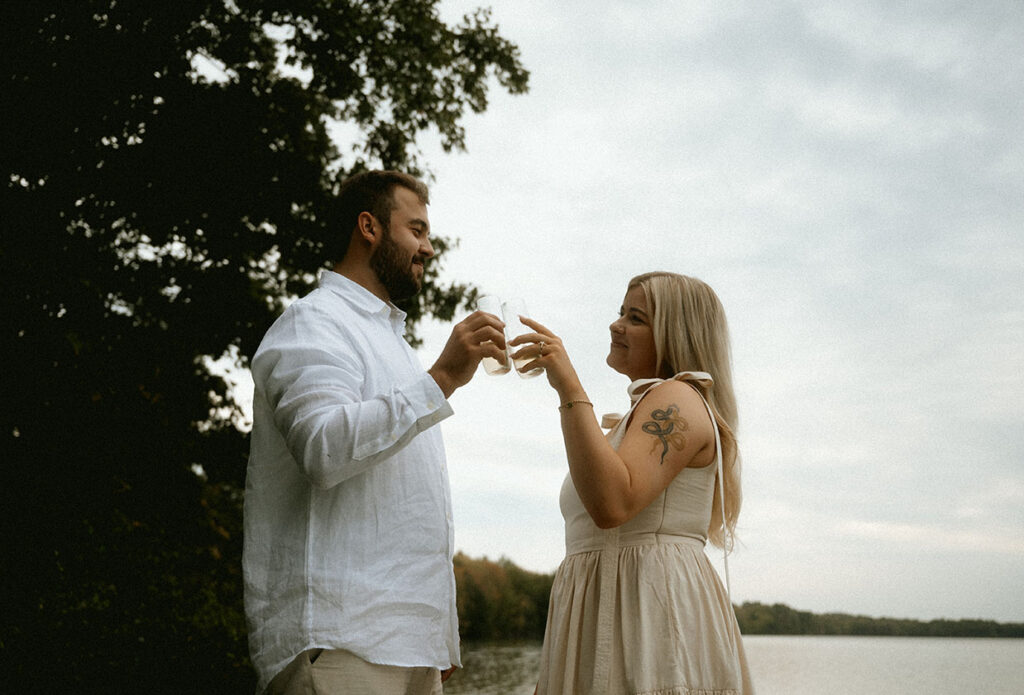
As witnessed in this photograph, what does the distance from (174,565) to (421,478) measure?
222 inches

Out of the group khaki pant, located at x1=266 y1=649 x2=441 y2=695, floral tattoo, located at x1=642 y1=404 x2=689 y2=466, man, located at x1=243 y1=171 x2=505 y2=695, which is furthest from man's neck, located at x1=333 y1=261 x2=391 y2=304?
khaki pant, located at x1=266 y1=649 x2=441 y2=695

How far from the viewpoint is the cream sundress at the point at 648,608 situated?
7.61 feet

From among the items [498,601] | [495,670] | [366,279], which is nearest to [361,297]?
[366,279]

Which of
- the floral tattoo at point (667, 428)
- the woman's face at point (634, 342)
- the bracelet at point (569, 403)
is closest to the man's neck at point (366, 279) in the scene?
the bracelet at point (569, 403)

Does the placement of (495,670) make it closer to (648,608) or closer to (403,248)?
(648,608)

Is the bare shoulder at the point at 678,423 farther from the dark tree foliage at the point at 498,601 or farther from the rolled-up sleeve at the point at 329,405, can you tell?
the dark tree foliage at the point at 498,601

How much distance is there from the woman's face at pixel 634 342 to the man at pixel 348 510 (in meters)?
0.84

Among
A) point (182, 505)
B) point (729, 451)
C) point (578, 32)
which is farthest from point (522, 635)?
point (729, 451)

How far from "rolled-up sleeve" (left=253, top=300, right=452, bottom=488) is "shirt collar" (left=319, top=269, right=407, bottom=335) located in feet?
1.02

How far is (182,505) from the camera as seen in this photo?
7391 millimetres

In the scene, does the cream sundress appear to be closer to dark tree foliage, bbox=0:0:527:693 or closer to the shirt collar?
the shirt collar

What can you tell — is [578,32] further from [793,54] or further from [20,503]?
[20,503]

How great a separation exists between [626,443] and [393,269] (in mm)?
948

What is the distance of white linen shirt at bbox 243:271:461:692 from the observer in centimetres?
192
